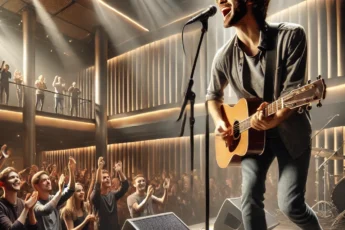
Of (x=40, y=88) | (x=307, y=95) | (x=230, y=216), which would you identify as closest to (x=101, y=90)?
(x=40, y=88)

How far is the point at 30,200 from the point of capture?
2512 millimetres

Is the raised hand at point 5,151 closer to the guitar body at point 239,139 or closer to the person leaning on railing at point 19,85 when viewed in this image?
the person leaning on railing at point 19,85

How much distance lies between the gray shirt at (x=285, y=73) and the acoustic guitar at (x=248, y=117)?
121mm

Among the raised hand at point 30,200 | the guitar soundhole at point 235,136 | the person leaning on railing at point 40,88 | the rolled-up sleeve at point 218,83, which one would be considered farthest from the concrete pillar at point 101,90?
the guitar soundhole at point 235,136

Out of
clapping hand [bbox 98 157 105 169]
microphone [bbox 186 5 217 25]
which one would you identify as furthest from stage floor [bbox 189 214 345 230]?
clapping hand [bbox 98 157 105 169]

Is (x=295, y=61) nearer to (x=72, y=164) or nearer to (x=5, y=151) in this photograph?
(x=72, y=164)

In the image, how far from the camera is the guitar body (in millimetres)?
1764

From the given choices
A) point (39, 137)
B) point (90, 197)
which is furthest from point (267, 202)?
point (39, 137)

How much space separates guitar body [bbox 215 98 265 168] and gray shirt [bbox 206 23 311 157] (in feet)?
0.36

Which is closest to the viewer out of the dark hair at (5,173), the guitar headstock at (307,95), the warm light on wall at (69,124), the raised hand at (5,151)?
the guitar headstock at (307,95)

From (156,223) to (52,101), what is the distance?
1363 millimetres

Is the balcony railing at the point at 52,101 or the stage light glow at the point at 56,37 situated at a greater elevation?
the stage light glow at the point at 56,37

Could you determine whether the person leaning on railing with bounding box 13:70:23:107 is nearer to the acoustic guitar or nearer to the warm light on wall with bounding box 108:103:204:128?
the warm light on wall with bounding box 108:103:204:128

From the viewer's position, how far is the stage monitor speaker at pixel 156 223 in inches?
85.7
